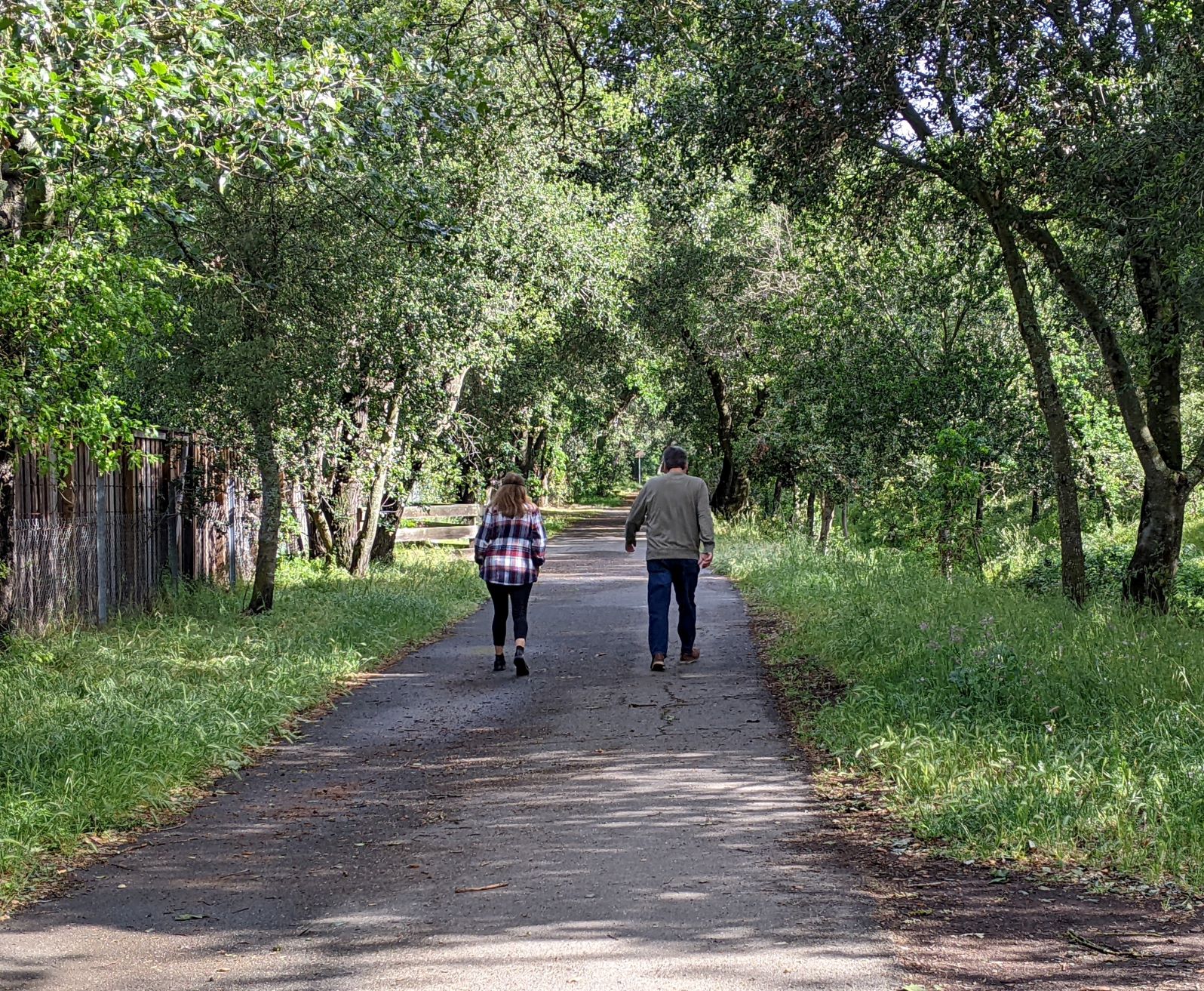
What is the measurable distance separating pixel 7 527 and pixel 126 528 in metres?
2.61

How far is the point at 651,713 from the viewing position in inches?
322

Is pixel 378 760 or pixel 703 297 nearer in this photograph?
pixel 378 760

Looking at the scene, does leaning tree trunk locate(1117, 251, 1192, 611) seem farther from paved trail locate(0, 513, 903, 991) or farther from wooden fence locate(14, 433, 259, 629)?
wooden fence locate(14, 433, 259, 629)

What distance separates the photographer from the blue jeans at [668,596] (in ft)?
32.9

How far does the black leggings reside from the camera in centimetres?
1022

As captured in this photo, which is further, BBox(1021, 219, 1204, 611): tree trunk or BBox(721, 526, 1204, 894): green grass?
BBox(1021, 219, 1204, 611): tree trunk

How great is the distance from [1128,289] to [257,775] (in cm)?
1013

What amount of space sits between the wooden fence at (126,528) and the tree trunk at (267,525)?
1074 mm

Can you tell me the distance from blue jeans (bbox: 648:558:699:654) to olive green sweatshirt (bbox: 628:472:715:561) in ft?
0.27

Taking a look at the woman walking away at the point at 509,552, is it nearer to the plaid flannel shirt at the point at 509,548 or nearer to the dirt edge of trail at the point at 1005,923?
the plaid flannel shirt at the point at 509,548

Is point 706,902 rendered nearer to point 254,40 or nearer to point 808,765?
point 808,765

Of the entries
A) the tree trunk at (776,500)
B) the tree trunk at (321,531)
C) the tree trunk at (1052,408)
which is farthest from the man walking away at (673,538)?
the tree trunk at (776,500)

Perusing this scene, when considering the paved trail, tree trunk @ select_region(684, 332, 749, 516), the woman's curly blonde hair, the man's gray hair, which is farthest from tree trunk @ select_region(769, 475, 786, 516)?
the paved trail

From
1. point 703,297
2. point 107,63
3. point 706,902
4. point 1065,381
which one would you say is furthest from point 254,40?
point 703,297
